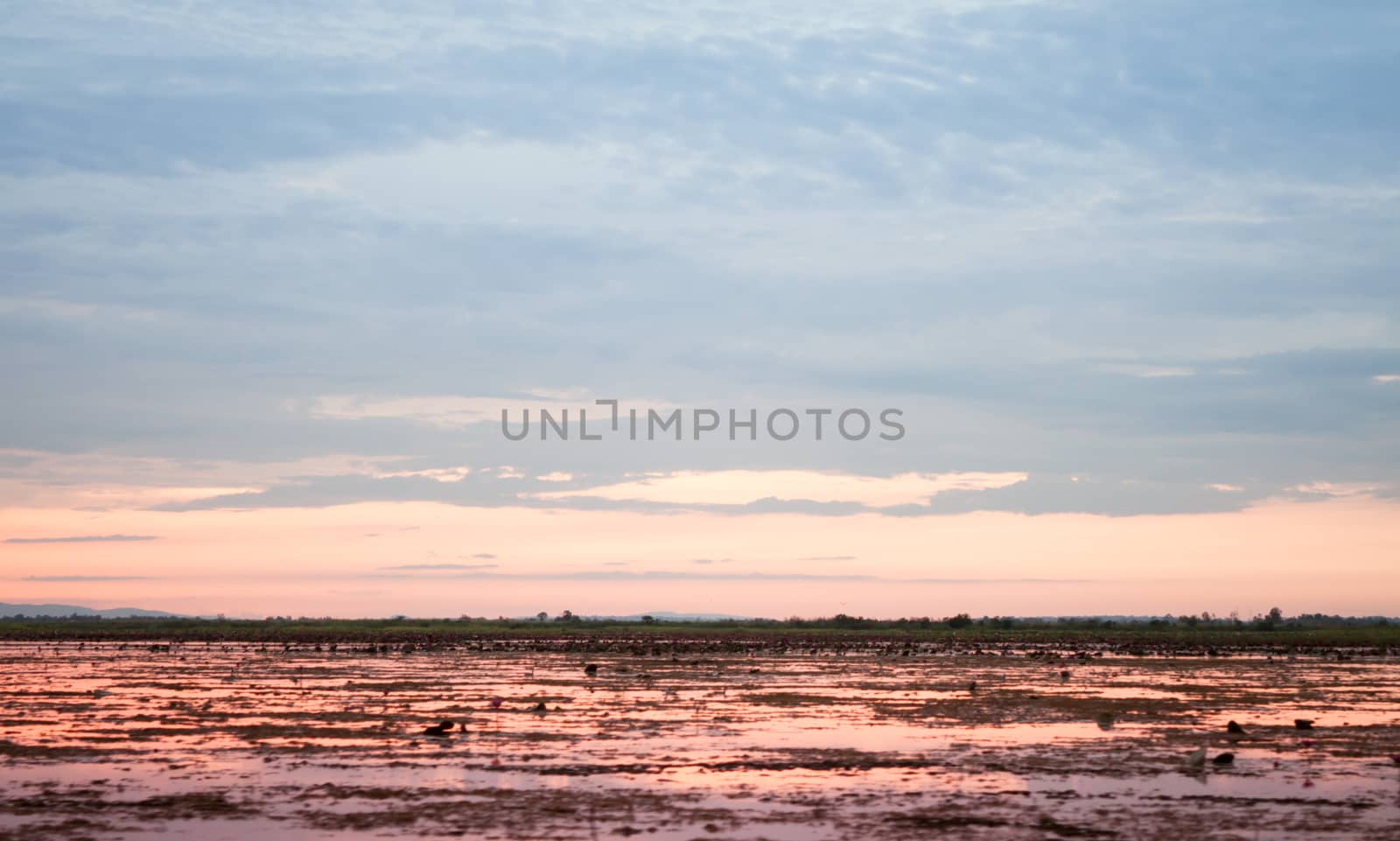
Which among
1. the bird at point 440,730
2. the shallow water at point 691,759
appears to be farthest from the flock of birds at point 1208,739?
the shallow water at point 691,759

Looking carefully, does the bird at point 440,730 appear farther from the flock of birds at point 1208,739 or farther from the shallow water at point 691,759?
the shallow water at point 691,759

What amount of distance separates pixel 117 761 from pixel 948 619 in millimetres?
138541

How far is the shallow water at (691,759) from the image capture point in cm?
1844

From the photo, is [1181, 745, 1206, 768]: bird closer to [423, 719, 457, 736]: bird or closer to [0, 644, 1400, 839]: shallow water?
[0, 644, 1400, 839]: shallow water

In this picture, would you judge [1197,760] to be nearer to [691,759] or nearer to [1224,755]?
[1224,755]

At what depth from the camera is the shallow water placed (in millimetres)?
18438

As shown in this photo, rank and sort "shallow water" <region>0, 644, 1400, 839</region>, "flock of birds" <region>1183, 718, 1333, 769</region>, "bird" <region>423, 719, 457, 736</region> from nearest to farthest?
"shallow water" <region>0, 644, 1400, 839</region>
"flock of birds" <region>1183, 718, 1333, 769</region>
"bird" <region>423, 719, 457, 736</region>

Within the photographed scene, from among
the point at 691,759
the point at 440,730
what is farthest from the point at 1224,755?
the point at 440,730

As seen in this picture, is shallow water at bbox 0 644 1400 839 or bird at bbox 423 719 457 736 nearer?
shallow water at bbox 0 644 1400 839

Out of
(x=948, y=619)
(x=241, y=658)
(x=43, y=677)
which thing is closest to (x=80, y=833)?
(x=43, y=677)

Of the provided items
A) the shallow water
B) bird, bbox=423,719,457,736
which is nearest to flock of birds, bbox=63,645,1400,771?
bird, bbox=423,719,457,736

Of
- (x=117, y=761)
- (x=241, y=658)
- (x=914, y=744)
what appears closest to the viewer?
(x=117, y=761)

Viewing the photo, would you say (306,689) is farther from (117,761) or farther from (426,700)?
(117,761)

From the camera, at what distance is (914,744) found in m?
27.1
